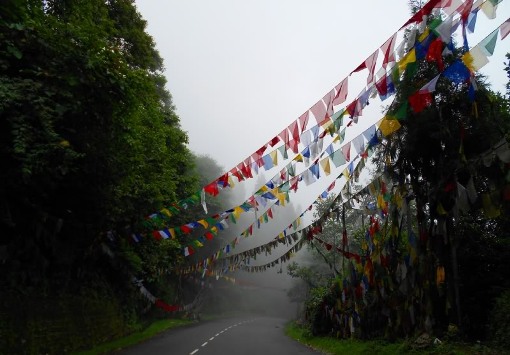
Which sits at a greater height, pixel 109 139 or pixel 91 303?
pixel 109 139

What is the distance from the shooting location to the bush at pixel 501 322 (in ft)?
31.2

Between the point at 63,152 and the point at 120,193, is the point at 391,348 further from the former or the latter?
the point at 63,152

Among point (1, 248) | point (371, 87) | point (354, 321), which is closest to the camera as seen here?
point (371, 87)

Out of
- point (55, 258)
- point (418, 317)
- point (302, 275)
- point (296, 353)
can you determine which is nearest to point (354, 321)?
point (296, 353)

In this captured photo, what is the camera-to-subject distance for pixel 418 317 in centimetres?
1167

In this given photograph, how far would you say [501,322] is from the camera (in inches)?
393

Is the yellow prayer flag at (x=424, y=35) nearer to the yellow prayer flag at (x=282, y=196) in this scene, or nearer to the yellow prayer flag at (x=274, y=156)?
the yellow prayer flag at (x=274, y=156)

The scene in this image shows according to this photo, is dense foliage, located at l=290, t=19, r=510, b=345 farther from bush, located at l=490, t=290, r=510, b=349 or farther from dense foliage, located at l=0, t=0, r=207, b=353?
dense foliage, located at l=0, t=0, r=207, b=353

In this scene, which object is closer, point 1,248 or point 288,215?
point 1,248

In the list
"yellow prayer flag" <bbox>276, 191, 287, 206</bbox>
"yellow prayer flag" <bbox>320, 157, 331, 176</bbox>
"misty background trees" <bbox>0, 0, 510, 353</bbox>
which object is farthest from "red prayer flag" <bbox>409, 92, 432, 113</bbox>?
"yellow prayer flag" <bbox>276, 191, 287, 206</bbox>

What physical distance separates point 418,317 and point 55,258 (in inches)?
418

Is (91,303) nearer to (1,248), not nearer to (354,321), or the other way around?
(1,248)

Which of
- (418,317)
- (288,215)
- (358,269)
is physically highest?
(288,215)

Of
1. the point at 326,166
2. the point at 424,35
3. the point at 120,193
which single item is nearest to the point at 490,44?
the point at 424,35
